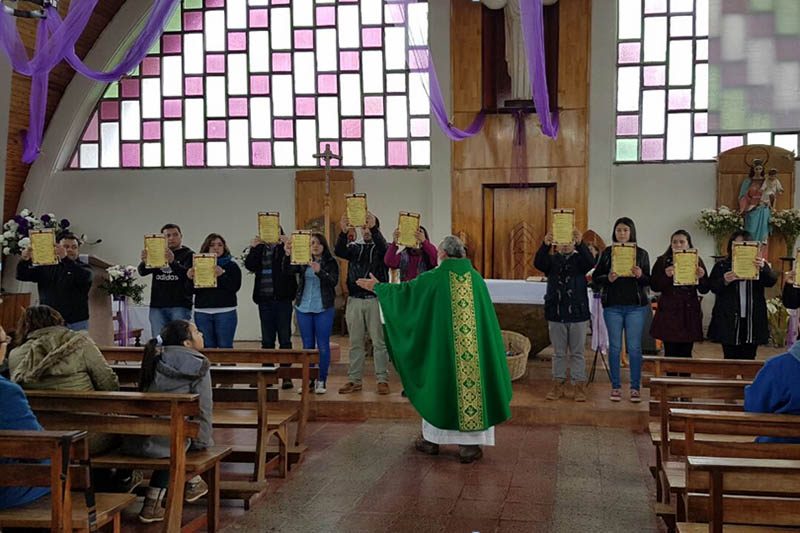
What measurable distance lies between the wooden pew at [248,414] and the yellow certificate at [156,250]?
152 cm

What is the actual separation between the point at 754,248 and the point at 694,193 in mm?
5030

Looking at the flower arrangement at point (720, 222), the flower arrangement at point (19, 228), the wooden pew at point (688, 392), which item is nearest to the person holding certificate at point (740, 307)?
the wooden pew at point (688, 392)

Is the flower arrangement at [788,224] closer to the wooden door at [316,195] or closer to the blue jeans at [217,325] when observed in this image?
the wooden door at [316,195]

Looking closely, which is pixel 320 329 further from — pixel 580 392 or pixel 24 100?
pixel 24 100

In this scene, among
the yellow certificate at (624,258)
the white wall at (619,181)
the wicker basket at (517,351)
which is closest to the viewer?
the yellow certificate at (624,258)

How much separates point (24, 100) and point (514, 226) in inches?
Answer: 255

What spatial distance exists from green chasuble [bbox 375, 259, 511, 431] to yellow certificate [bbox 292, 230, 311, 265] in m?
1.17

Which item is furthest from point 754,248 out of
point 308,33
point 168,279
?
point 308,33

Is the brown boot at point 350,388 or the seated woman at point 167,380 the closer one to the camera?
the seated woman at point 167,380

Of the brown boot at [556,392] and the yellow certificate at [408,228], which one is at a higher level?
the yellow certificate at [408,228]

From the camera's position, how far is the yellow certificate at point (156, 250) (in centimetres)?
625

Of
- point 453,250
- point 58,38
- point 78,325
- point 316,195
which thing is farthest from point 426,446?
point 316,195

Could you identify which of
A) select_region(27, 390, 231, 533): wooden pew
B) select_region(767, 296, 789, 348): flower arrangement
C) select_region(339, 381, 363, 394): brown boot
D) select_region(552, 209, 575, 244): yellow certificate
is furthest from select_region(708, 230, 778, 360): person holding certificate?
select_region(27, 390, 231, 533): wooden pew

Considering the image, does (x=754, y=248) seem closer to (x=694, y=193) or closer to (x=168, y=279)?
(x=168, y=279)
